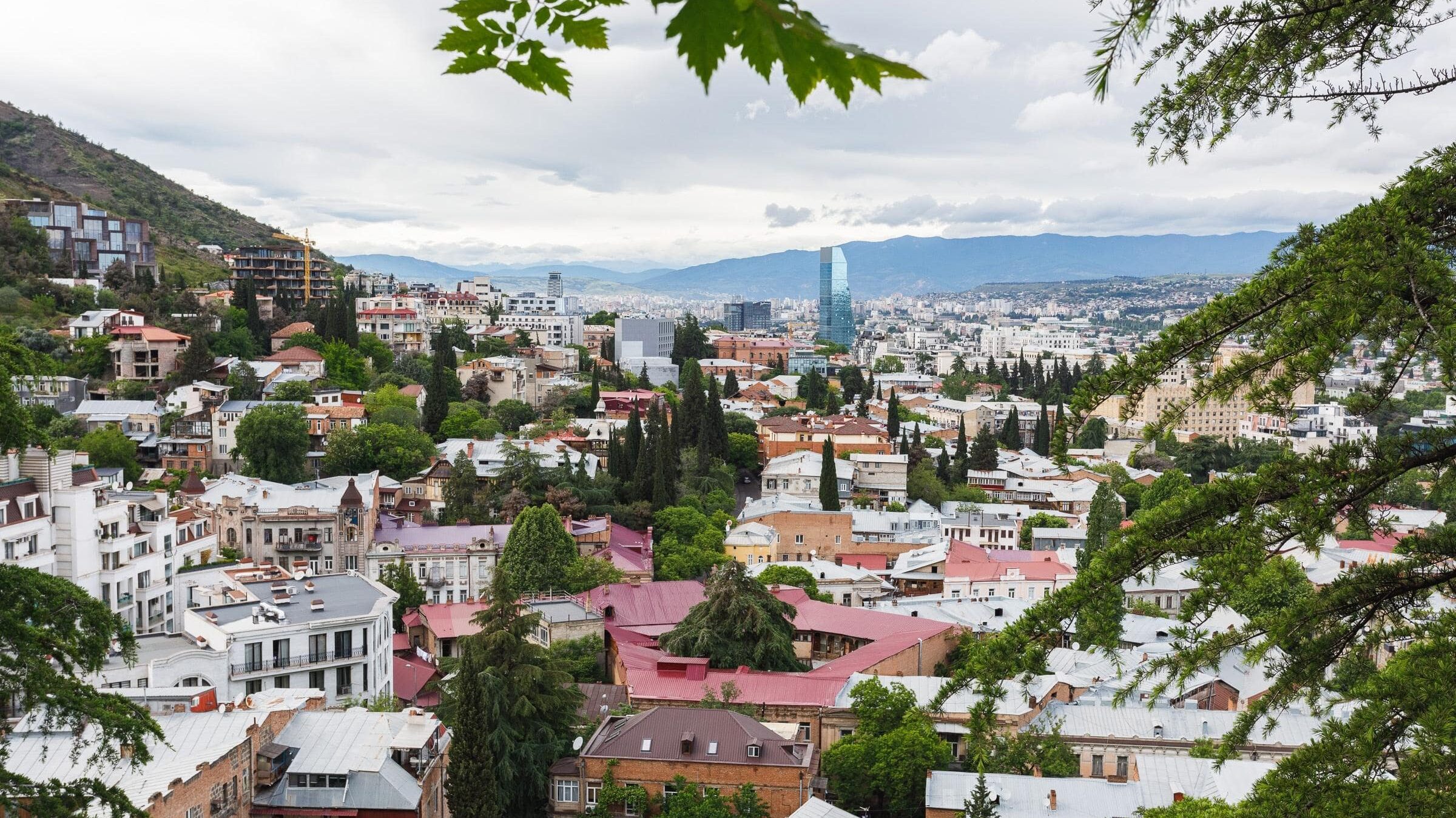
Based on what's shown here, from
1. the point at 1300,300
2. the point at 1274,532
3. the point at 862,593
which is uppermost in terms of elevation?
the point at 1300,300

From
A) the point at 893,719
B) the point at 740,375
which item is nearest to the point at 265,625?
the point at 893,719

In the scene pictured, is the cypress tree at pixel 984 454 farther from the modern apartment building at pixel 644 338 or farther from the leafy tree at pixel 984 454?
the modern apartment building at pixel 644 338

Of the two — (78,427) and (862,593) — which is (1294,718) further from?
(78,427)

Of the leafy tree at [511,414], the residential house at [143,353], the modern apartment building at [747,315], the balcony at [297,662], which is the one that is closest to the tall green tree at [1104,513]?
the balcony at [297,662]

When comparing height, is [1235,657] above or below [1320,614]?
below

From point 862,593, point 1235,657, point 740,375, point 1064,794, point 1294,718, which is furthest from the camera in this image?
point 740,375

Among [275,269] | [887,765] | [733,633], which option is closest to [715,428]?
[733,633]

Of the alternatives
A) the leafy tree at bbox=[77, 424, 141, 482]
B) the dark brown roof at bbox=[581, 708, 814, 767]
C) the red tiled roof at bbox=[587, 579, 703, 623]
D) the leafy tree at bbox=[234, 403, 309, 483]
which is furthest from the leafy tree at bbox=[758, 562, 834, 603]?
the leafy tree at bbox=[77, 424, 141, 482]
